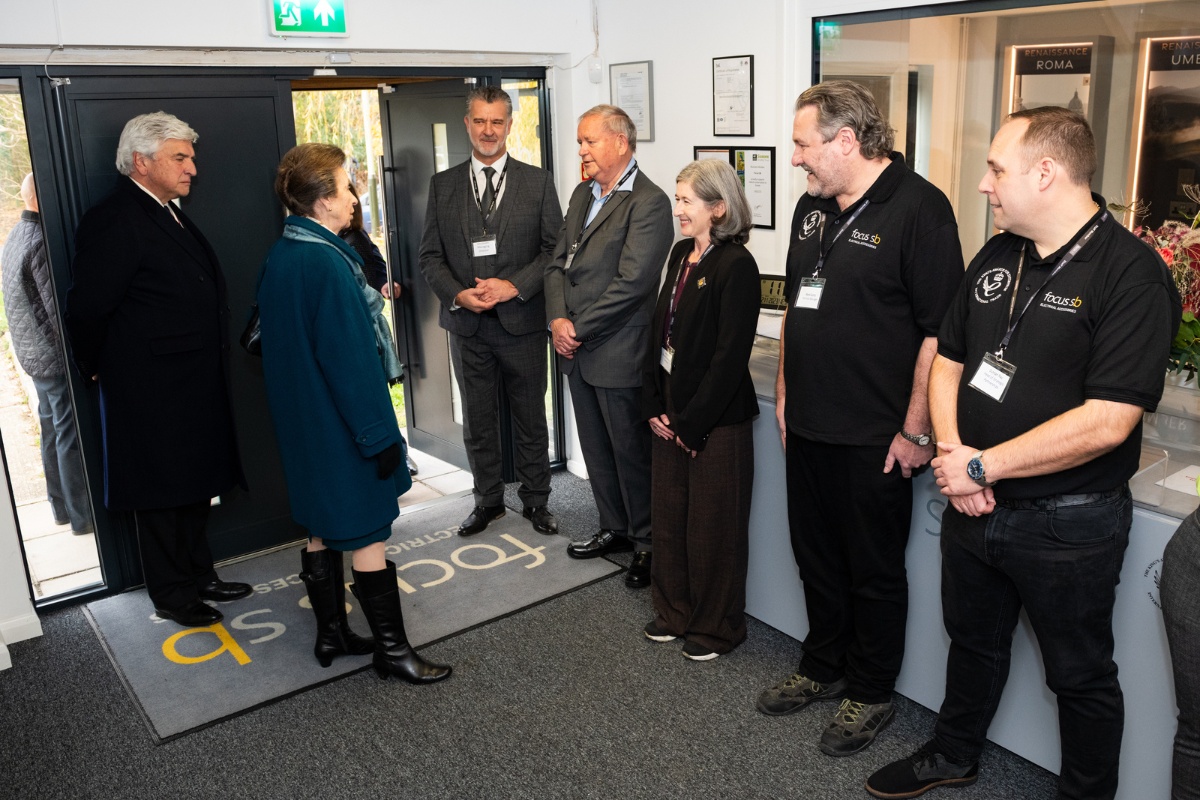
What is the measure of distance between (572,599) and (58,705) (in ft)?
5.42

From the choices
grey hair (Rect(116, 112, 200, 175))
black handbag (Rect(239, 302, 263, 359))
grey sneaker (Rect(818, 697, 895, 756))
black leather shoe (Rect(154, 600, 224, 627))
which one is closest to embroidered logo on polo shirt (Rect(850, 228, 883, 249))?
grey sneaker (Rect(818, 697, 895, 756))

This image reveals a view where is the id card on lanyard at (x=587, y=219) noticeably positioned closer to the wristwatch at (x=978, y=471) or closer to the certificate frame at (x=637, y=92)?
the certificate frame at (x=637, y=92)

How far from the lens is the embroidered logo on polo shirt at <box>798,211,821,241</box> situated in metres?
2.59

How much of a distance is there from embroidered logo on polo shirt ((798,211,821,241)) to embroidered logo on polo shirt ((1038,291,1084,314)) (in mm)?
719

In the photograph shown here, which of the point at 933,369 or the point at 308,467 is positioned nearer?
the point at 933,369

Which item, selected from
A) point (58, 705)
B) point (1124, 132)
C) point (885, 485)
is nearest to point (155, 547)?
point (58, 705)

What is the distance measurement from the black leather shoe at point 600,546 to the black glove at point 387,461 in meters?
1.29

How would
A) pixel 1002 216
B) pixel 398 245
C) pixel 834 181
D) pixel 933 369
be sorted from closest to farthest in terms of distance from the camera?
1. pixel 1002 216
2. pixel 933 369
3. pixel 834 181
4. pixel 398 245

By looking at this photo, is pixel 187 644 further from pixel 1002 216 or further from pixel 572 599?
pixel 1002 216

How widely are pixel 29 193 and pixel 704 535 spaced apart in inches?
101

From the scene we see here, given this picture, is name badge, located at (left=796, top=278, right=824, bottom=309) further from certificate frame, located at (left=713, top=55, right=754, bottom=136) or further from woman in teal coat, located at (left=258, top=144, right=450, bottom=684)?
certificate frame, located at (left=713, top=55, right=754, bottom=136)

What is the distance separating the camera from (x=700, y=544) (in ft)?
9.86

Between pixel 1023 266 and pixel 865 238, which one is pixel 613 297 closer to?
pixel 865 238

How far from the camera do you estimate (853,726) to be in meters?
2.61
